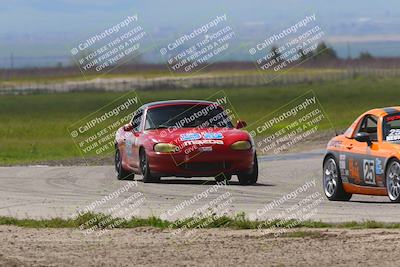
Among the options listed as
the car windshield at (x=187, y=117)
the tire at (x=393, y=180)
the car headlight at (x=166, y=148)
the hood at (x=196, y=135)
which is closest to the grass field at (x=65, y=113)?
the car windshield at (x=187, y=117)

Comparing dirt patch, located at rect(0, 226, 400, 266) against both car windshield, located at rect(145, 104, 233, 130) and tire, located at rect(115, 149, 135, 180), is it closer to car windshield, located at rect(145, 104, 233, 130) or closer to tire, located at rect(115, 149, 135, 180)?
car windshield, located at rect(145, 104, 233, 130)

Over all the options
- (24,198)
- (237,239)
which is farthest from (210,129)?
(237,239)

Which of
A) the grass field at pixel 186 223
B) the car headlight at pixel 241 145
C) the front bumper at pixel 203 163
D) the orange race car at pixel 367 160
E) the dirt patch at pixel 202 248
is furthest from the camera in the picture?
the car headlight at pixel 241 145

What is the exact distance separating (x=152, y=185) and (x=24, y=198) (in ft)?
10.7

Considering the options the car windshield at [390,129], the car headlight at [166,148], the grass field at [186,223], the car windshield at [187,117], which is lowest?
the car headlight at [166,148]

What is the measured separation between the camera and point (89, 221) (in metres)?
15.4

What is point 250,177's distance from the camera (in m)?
23.0

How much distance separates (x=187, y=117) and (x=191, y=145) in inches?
44.1

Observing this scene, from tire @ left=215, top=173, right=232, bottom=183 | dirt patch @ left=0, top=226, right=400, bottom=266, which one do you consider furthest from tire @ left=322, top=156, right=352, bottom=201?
dirt patch @ left=0, top=226, right=400, bottom=266

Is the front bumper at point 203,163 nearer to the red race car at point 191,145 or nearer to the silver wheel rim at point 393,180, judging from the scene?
the red race car at point 191,145

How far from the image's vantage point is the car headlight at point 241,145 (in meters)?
22.7

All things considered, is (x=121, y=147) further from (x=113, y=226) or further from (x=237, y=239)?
(x=237, y=239)

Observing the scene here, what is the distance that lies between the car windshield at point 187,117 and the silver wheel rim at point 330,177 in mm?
4024

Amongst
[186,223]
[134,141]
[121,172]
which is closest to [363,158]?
[186,223]
